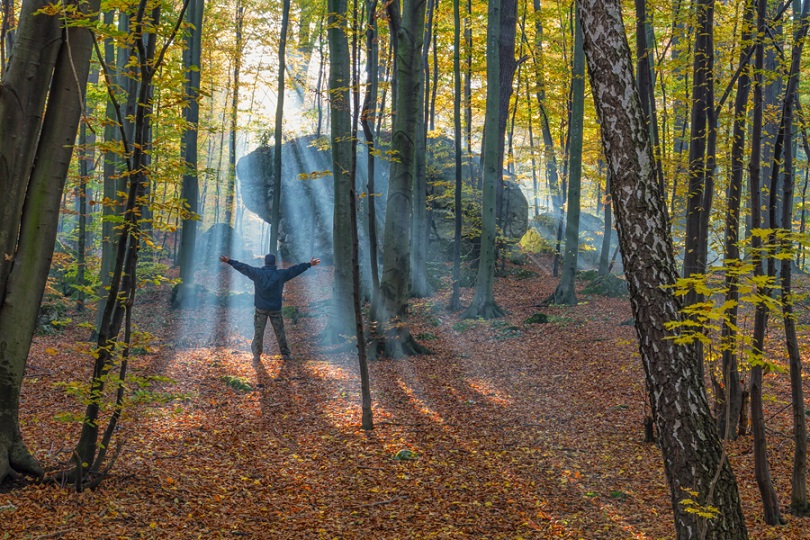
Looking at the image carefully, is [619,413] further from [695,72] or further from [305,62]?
[305,62]

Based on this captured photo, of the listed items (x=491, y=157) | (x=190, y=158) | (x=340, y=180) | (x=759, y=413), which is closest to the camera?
(x=759, y=413)

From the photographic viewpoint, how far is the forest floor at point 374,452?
175 inches

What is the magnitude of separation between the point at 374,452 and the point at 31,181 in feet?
13.9

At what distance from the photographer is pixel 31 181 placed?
13.4 ft

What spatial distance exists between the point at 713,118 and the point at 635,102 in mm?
3028

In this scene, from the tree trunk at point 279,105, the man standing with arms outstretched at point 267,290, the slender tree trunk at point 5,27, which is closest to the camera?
the slender tree trunk at point 5,27

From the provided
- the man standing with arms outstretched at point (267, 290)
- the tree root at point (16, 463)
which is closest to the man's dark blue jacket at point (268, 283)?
the man standing with arms outstretched at point (267, 290)

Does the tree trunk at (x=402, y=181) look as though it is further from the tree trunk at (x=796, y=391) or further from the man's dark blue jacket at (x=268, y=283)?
the tree trunk at (x=796, y=391)

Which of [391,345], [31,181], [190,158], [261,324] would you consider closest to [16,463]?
[31,181]

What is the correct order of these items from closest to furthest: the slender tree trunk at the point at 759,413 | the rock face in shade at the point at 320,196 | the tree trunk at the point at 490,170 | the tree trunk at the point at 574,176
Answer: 1. the slender tree trunk at the point at 759,413
2. the tree trunk at the point at 490,170
3. the tree trunk at the point at 574,176
4. the rock face in shade at the point at 320,196

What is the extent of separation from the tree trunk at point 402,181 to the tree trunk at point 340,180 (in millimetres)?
941

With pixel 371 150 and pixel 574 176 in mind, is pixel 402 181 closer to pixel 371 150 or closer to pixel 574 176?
pixel 371 150

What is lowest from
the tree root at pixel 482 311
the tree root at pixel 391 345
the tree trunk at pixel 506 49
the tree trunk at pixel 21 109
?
the tree root at pixel 391 345

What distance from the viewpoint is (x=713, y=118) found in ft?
19.7
